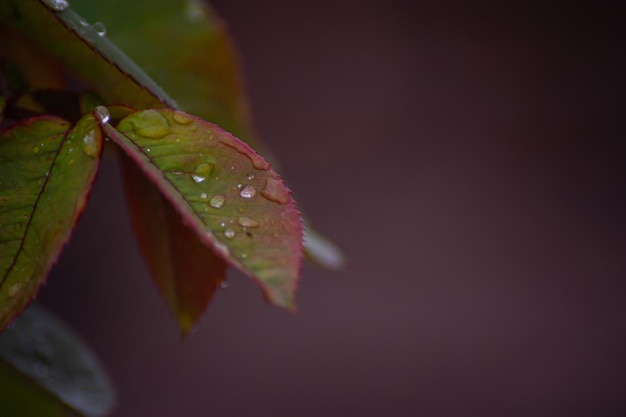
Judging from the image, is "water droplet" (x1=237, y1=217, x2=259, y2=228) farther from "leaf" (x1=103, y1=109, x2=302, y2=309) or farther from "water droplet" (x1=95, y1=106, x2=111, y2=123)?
"water droplet" (x1=95, y1=106, x2=111, y2=123)

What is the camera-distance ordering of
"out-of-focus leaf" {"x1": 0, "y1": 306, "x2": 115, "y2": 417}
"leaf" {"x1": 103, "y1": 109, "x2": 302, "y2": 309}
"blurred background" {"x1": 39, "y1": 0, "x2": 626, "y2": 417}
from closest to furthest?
"leaf" {"x1": 103, "y1": 109, "x2": 302, "y2": 309} → "out-of-focus leaf" {"x1": 0, "y1": 306, "x2": 115, "y2": 417} → "blurred background" {"x1": 39, "y1": 0, "x2": 626, "y2": 417}

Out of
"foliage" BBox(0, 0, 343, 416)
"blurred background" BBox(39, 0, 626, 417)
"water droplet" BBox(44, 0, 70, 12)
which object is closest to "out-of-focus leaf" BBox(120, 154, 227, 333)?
"foliage" BBox(0, 0, 343, 416)

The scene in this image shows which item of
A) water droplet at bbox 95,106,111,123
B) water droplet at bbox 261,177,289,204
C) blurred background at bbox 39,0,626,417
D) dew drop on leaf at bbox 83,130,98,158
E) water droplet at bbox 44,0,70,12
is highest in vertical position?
water droplet at bbox 44,0,70,12

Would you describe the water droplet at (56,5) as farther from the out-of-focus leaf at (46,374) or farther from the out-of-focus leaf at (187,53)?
the out-of-focus leaf at (46,374)

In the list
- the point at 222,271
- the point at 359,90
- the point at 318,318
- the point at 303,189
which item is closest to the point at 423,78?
the point at 359,90

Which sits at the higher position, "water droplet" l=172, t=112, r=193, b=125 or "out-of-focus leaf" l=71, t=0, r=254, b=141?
"water droplet" l=172, t=112, r=193, b=125

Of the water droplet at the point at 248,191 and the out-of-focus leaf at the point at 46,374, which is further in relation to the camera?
the out-of-focus leaf at the point at 46,374

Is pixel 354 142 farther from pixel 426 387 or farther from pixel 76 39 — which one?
pixel 76 39

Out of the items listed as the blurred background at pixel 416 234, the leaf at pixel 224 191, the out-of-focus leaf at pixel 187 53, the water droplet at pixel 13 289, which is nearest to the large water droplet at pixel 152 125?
the leaf at pixel 224 191
